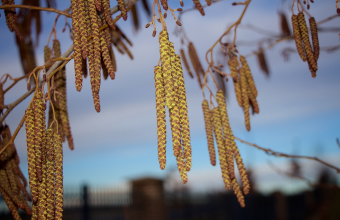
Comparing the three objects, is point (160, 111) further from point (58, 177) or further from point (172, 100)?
point (58, 177)

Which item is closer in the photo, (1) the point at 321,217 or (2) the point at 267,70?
(2) the point at 267,70

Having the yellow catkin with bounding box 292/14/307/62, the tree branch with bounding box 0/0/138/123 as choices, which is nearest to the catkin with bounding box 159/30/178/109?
the tree branch with bounding box 0/0/138/123

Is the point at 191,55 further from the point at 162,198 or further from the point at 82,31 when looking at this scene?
the point at 162,198

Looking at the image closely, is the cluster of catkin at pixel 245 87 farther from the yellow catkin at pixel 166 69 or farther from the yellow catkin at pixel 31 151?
the yellow catkin at pixel 31 151

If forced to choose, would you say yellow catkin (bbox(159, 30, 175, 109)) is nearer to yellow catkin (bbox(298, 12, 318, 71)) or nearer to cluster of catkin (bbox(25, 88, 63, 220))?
cluster of catkin (bbox(25, 88, 63, 220))

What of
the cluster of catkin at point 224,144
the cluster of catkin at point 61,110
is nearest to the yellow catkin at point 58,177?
the cluster of catkin at point 61,110

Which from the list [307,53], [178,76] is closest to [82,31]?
[178,76]
